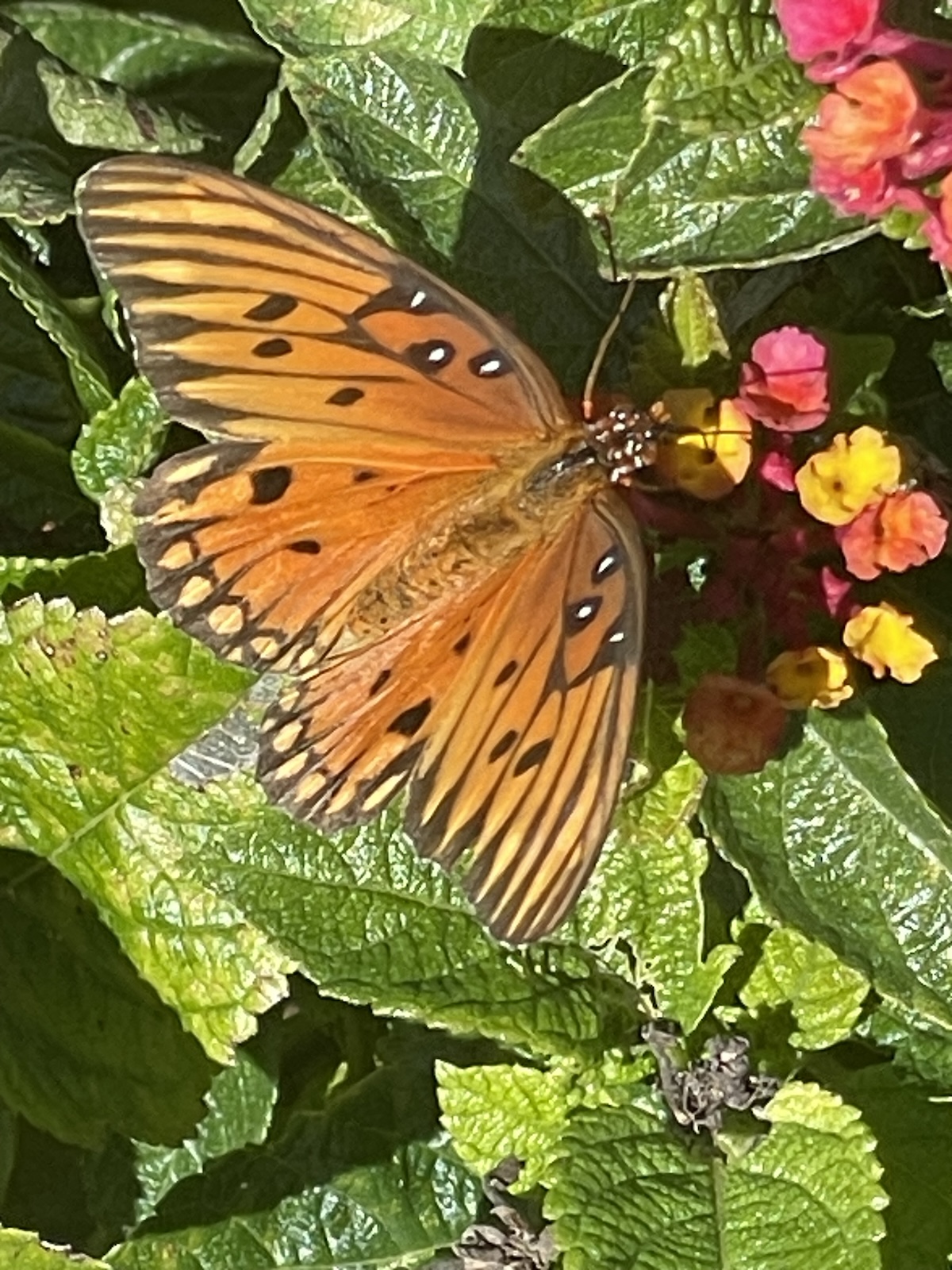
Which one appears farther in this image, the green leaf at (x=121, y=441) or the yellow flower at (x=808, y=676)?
the green leaf at (x=121, y=441)

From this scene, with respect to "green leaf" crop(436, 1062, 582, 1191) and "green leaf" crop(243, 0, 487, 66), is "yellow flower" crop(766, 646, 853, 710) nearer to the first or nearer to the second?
"green leaf" crop(436, 1062, 582, 1191)

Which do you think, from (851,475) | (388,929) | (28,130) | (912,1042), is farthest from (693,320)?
(28,130)

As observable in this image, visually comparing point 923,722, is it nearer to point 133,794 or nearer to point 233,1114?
point 133,794

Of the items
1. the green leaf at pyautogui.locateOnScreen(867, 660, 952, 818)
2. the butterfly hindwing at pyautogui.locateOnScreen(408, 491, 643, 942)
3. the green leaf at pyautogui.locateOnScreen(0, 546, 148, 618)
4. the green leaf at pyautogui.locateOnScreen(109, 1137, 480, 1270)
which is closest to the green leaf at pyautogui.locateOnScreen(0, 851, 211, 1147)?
the green leaf at pyautogui.locateOnScreen(109, 1137, 480, 1270)

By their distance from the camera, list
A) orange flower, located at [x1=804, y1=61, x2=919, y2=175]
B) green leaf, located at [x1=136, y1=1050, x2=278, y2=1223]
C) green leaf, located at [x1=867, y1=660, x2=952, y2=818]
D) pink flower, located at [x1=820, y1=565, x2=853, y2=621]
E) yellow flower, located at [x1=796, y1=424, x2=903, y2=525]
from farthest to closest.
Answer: green leaf, located at [x1=136, y1=1050, x2=278, y2=1223], green leaf, located at [x1=867, y1=660, x2=952, y2=818], pink flower, located at [x1=820, y1=565, x2=853, y2=621], yellow flower, located at [x1=796, y1=424, x2=903, y2=525], orange flower, located at [x1=804, y1=61, x2=919, y2=175]

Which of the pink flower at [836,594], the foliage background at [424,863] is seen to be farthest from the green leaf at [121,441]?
the pink flower at [836,594]

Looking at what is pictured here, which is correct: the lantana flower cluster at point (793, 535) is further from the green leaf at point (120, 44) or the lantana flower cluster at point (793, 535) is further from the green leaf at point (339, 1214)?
the green leaf at point (120, 44)

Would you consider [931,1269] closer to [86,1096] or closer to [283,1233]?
[283,1233]
